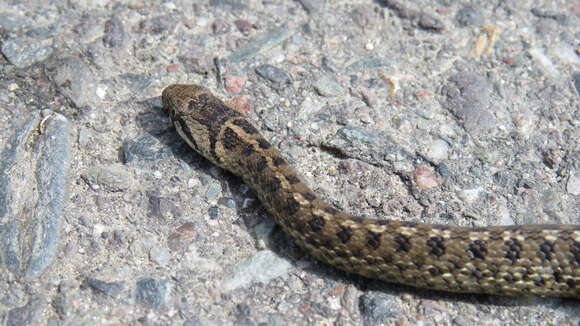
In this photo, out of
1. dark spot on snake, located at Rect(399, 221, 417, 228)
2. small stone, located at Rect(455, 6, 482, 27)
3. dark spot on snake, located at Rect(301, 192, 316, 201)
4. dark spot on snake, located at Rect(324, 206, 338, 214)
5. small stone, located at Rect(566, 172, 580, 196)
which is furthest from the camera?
small stone, located at Rect(455, 6, 482, 27)

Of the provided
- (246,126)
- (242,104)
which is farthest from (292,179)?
(242,104)

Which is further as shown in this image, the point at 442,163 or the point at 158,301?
the point at 442,163

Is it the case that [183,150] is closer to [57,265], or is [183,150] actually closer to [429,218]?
[57,265]

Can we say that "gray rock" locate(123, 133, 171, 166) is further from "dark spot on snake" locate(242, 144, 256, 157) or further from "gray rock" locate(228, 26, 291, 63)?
"gray rock" locate(228, 26, 291, 63)

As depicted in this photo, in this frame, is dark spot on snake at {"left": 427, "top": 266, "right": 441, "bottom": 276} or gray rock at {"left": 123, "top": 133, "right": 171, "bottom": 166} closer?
dark spot on snake at {"left": 427, "top": 266, "right": 441, "bottom": 276}

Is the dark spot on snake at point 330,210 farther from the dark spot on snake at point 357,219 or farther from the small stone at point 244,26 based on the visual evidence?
the small stone at point 244,26

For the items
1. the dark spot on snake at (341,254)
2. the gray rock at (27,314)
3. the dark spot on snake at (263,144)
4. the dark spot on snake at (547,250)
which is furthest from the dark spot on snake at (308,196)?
the gray rock at (27,314)

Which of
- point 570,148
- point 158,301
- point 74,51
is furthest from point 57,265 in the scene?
point 570,148

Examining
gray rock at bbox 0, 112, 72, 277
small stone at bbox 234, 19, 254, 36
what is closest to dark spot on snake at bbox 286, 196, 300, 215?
gray rock at bbox 0, 112, 72, 277

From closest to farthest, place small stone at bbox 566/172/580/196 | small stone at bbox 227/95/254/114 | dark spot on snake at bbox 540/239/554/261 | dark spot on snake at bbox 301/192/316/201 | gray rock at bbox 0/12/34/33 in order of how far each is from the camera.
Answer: dark spot on snake at bbox 540/239/554/261 < dark spot on snake at bbox 301/192/316/201 < small stone at bbox 566/172/580/196 < small stone at bbox 227/95/254/114 < gray rock at bbox 0/12/34/33
